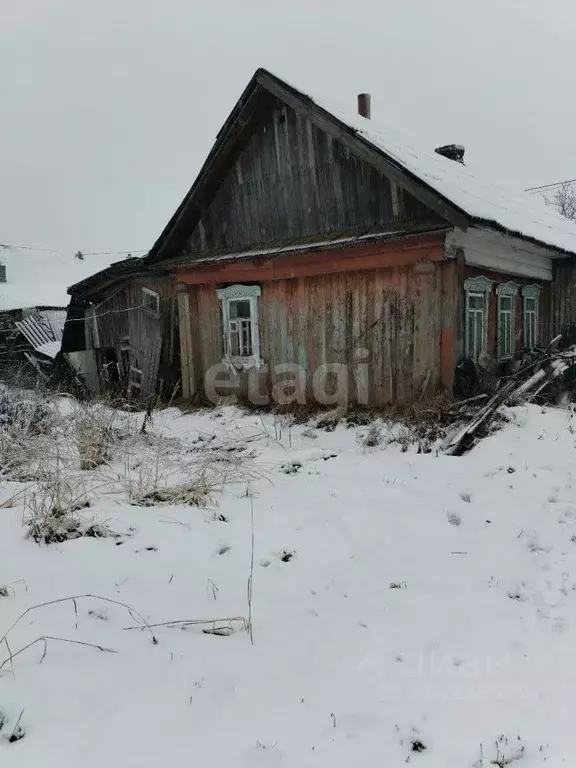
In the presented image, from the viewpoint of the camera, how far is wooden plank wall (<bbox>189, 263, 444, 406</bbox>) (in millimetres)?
7242

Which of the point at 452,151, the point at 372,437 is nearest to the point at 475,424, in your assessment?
the point at 372,437

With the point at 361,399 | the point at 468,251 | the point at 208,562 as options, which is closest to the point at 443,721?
the point at 208,562

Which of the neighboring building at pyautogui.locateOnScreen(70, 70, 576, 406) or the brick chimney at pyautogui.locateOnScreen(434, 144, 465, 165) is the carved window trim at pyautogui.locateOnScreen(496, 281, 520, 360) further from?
the brick chimney at pyautogui.locateOnScreen(434, 144, 465, 165)

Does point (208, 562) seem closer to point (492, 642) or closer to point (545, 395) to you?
point (492, 642)

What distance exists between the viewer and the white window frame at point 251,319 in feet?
30.0

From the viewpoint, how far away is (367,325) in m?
7.89

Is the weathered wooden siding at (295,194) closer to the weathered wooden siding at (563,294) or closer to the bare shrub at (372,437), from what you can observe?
the bare shrub at (372,437)

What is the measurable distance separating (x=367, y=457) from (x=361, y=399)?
234cm

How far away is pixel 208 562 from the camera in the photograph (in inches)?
135

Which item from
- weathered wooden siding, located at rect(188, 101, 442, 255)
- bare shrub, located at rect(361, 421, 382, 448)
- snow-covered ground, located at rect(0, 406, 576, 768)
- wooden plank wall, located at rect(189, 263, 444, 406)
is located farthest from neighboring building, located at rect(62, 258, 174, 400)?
snow-covered ground, located at rect(0, 406, 576, 768)

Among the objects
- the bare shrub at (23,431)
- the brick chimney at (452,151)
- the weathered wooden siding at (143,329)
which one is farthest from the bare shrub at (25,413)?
the brick chimney at (452,151)

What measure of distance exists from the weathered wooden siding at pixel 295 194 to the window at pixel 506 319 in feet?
9.62

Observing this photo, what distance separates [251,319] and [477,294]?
376 cm

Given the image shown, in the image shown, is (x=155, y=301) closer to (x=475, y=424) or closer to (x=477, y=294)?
(x=477, y=294)
